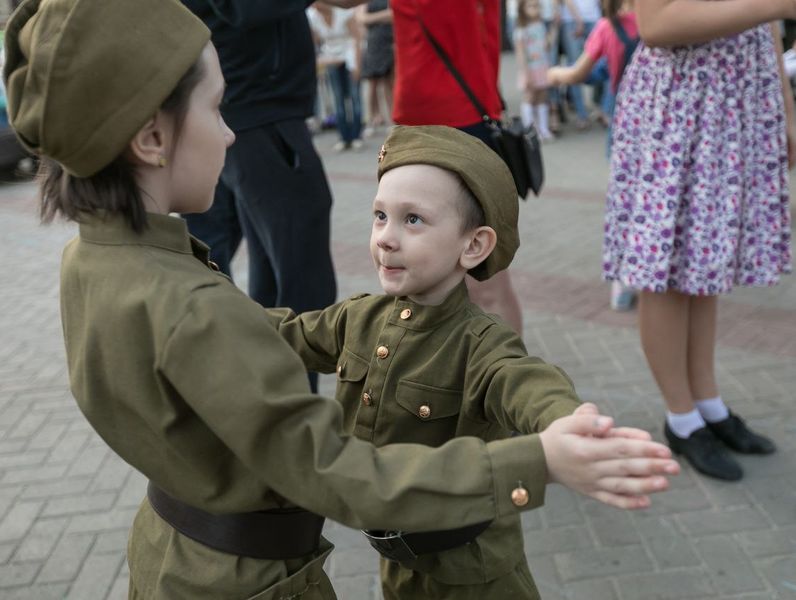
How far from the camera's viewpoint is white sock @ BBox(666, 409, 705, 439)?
10.4 ft

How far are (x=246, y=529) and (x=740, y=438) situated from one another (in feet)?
7.87

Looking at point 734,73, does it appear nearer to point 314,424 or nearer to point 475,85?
point 475,85

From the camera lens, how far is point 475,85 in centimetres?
323

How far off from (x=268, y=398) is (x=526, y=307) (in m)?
3.98

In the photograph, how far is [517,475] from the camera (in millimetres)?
1246

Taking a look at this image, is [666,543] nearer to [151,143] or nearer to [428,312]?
[428,312]

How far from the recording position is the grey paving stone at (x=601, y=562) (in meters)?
2.70

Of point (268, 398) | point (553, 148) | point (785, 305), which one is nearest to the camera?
point (268, 398)

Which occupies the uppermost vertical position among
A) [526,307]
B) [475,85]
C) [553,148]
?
[475,85]

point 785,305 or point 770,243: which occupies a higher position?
point 770,243

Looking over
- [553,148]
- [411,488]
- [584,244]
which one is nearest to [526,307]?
[584,244]

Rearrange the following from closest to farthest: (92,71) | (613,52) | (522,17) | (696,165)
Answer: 1. (92,71)
2. (696,165)
3. (613,52)
4. (522,17)

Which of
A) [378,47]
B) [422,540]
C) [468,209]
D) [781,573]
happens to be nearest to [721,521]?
[781,573]

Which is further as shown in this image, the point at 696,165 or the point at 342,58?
the point at 342,58
